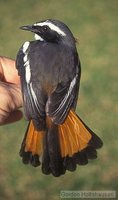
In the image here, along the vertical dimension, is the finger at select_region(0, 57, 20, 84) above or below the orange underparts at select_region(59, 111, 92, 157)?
above

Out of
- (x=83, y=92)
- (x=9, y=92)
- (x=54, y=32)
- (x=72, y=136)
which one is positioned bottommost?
(x=83, y=92)

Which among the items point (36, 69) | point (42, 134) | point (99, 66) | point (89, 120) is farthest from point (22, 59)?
point (99, 66)

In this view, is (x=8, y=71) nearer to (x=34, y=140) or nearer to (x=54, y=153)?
(x=34, y=140)

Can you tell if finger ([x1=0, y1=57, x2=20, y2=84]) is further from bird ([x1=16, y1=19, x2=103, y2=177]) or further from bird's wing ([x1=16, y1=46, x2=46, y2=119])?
bird's wing ([x1=16, y1=46, x2=46, y2=119])

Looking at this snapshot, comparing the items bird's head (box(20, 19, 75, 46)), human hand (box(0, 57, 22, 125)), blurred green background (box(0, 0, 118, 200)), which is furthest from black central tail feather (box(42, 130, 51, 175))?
blurred green background (box(0, 0, 118, 200))

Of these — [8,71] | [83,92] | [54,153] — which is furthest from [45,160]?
[83,92]

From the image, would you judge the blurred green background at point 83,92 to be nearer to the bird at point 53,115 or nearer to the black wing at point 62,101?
the bird at point 53,115

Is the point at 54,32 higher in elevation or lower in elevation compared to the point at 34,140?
higher

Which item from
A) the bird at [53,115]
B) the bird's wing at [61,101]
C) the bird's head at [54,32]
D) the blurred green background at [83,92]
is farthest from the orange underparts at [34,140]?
the blurred green background at [83,92]
